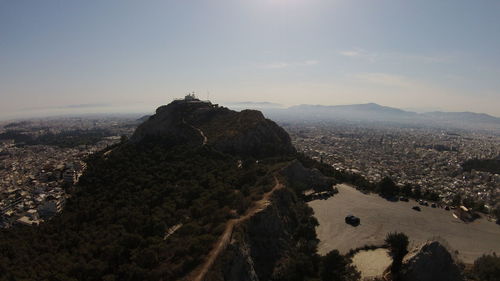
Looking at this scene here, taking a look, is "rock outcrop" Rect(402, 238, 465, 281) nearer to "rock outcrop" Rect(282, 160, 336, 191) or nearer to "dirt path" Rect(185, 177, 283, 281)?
"dirt path" Rect(185, 177, 283, 281)

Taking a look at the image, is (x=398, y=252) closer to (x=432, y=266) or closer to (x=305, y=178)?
(x=432, y=266)

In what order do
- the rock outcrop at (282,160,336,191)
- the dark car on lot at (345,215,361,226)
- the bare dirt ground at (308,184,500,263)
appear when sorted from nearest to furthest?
the bare dirt ground at (308,184,500,263) < the dark car on lot at (345,215,361,226) < the rock outcrop at (282,160,336,191)

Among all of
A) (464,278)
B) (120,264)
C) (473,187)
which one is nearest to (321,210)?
(464,278)

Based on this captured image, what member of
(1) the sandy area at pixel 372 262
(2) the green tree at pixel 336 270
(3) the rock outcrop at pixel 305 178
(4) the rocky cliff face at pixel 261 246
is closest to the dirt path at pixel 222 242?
(4) the rocky cliff face at pixel 261 246

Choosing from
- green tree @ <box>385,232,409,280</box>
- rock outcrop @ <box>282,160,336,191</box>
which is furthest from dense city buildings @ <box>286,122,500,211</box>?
green tree @ <box>385,232,409,280</box>

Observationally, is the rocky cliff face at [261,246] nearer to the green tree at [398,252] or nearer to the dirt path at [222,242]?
the dirt path at [222,242]

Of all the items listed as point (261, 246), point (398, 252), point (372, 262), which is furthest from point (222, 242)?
point (398, 252)
